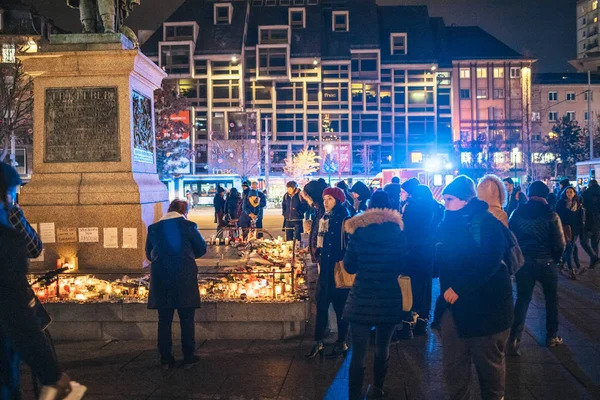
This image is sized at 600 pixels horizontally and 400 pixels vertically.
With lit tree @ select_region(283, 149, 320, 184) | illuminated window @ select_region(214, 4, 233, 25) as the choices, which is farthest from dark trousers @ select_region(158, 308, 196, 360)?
illuminated window @ select_region(214, 4, 233, 25)

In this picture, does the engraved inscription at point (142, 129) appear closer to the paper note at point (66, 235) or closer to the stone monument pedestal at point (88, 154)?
the stone monument pedestal at point (88, 154)

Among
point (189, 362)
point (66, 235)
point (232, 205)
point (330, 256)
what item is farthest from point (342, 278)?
point (232, 205)

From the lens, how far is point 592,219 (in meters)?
12.8

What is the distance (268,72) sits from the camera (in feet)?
197

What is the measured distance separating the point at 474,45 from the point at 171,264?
68351mm

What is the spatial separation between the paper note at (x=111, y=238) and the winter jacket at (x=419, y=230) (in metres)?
4.47

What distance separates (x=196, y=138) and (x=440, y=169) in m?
31.8

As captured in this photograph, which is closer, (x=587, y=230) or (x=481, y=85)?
(x=587, y=230)

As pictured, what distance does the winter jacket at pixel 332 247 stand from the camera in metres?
5.89

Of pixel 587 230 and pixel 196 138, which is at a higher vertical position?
pixel 196 138

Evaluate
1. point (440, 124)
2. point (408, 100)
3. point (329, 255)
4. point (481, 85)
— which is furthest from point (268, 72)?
point (329, 255)

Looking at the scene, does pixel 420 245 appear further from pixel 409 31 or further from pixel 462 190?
pixel 409 31

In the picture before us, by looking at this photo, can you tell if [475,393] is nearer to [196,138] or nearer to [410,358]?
[410,358]

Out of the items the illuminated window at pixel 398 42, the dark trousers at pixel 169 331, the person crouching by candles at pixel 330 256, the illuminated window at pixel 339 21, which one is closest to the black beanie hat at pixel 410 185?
the person crouching by candles at pixel 330 256
